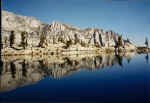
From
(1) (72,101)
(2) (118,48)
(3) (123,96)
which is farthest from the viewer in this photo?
(2) (118,48)

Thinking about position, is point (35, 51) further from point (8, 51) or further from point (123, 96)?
point (123, 96)

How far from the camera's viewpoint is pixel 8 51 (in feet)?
311

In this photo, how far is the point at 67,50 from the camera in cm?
12888

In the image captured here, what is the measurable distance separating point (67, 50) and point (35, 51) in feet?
111

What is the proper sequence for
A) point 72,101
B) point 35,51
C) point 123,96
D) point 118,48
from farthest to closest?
point 118,48 < point 35,51 < point 123,96 < point 72,101

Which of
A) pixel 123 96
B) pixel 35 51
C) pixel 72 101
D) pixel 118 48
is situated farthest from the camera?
pixel 118 48

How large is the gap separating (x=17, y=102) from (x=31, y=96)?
2.09m

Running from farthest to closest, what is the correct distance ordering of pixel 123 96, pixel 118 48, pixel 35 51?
pixel 118 48, pixel 35 51, pixel 123 96

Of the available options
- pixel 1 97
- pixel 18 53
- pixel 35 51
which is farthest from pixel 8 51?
pixel 1 97

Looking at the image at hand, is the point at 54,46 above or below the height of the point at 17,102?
above

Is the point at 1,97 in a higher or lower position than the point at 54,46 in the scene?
lower

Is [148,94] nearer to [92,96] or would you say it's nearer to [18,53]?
[92,96]

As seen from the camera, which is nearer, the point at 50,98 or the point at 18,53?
the point at 50,98

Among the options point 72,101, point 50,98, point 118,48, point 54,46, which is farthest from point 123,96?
point 118,48
